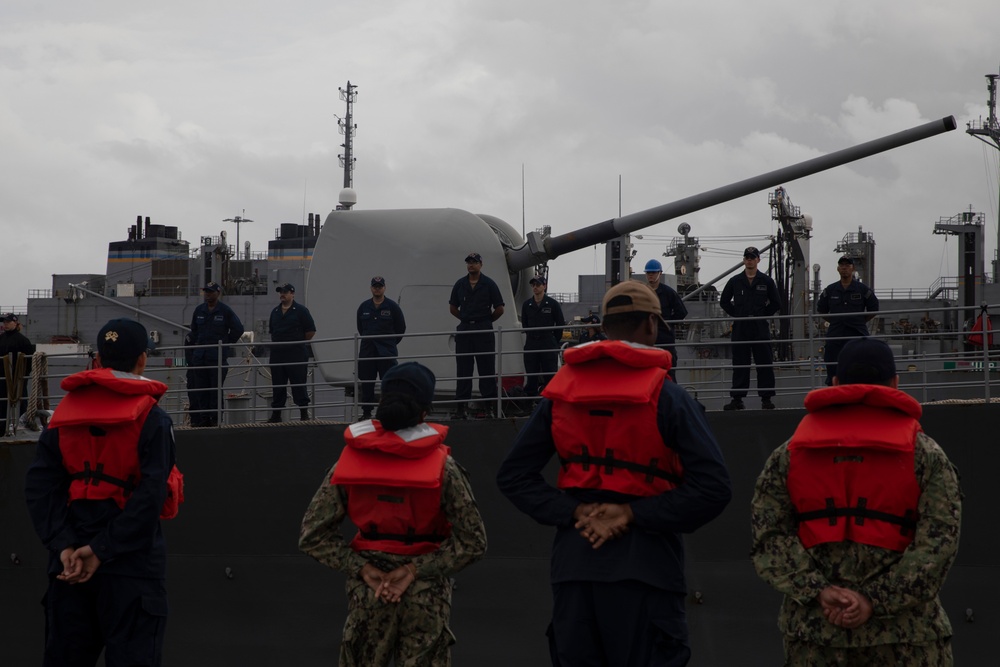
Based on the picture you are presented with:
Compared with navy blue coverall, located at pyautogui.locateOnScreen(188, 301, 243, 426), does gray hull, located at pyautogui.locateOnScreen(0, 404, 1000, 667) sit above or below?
below

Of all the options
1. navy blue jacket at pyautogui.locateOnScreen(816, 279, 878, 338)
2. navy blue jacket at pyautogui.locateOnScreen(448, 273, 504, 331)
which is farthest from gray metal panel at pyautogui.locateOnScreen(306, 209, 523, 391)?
navy blue jacket at pyautogui.locateOnScreen(816, 279, 878, 338)

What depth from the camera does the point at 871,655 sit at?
3613mm

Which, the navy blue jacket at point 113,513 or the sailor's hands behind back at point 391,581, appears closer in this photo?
the sailor's hands behind back at point 391,581

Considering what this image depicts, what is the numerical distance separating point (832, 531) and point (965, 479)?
4.64m

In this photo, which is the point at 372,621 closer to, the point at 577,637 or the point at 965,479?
the point at 577,637

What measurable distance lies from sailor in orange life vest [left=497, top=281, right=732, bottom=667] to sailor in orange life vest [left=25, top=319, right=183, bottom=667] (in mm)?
1726

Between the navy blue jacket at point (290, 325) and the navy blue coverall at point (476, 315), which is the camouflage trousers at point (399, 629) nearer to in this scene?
the navy blue coverall at point (476, 315)

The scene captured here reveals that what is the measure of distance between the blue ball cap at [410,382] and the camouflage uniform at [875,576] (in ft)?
4.30

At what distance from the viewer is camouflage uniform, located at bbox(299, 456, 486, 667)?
4.12 m

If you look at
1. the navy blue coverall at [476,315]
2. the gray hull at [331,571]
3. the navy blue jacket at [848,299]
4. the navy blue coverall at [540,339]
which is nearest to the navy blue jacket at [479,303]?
the navy blue coverall at [476,315]

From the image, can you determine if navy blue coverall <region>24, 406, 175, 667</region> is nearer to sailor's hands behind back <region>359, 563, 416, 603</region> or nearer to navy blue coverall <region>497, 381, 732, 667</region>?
sailor's hands behind back <region>359, 563, 416, 603</region>

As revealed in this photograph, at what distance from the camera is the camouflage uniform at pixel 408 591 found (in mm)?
4121

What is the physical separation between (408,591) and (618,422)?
110 cm

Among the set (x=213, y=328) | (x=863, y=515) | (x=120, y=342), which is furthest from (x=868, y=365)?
(x=213, y=328)
